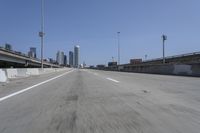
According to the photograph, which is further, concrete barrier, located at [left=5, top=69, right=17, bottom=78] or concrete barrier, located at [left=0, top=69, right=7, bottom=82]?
concrete barrier, located at [left=5, top=69, right=17, bottom=78]

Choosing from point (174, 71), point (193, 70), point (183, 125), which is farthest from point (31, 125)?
point (174, 71)

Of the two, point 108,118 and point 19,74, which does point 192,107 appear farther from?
point 19,74

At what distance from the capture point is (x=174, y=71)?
43.0 metres

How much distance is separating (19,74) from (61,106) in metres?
25.7

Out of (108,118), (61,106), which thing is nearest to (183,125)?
(108,118)

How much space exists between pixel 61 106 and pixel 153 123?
12.5 ft

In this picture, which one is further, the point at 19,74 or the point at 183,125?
the point at 19,74

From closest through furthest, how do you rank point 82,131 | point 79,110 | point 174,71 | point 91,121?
point 82,131 < point 91,121 < point 79,110 < point 174,71

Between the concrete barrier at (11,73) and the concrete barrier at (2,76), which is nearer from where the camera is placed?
the concrete barrier at (2,76)

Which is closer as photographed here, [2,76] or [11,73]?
[2,76]

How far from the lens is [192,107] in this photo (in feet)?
30.2

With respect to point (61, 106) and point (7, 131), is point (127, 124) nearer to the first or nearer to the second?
point (7, 131)

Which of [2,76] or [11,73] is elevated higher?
[11,73]

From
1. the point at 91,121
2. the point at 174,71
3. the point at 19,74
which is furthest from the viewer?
the point at 174,71
